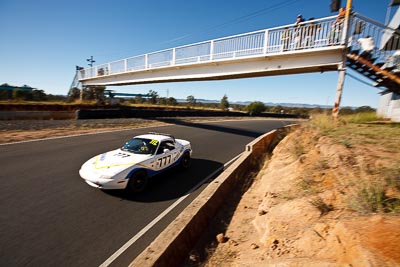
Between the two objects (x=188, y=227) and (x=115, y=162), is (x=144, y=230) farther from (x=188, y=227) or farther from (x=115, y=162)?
(x=115, y=162)

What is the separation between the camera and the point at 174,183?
22.5 ft

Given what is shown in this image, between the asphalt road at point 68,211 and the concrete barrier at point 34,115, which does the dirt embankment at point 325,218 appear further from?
the concrete barrier at point 34,115

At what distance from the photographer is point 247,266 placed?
2928mm

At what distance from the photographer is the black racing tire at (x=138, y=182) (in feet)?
18.7

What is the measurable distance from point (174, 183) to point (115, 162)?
6.41 feet

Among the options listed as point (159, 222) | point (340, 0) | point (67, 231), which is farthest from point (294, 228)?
point (340, 0)

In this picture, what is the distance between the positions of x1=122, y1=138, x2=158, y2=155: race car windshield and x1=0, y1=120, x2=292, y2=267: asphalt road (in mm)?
1046

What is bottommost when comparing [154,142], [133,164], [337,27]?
[133,164]

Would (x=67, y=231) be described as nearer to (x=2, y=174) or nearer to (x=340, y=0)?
(x=2, y=174)

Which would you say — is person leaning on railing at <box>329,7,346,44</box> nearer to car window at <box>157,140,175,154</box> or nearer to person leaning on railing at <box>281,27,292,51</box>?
person leaning on railing at <box>281,27,292,51</box>

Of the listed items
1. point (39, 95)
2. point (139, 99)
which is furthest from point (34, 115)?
point (139, 99)

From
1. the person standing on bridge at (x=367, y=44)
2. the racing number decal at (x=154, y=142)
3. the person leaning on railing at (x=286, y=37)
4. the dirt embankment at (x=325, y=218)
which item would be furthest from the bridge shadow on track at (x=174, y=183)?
the person standing on bridge at (x=367, y=44)

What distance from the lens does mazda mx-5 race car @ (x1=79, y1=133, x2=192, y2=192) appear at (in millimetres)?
5392

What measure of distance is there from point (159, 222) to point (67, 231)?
5.57 feet
